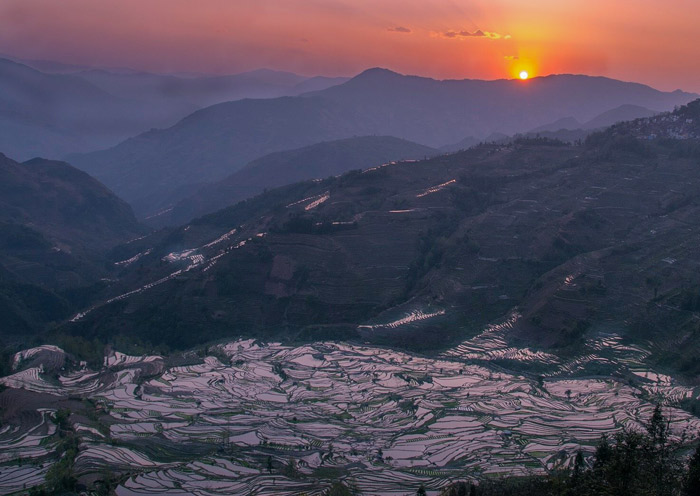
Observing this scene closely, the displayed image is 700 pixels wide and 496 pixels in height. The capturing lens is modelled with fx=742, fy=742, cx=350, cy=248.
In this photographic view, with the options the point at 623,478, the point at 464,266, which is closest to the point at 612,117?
the point at 464,266

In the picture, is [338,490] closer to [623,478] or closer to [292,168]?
[623,478]

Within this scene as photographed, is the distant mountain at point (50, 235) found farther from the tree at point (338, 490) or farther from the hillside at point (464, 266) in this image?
the tree at point (338, 490)

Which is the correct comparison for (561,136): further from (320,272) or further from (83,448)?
(83,448)

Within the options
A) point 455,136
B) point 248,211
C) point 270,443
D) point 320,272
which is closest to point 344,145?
point 248,211

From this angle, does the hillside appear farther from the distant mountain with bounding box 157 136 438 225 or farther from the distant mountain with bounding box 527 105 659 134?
the distant mountain with bounding box 527 105 659 134

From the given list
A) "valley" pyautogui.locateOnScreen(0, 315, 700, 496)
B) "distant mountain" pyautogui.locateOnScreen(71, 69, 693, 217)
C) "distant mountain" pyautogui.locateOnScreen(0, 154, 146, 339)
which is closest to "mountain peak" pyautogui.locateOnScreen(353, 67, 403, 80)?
"distant mountain" pyautogui.locateOnScreen(71, 69, 693, 217)

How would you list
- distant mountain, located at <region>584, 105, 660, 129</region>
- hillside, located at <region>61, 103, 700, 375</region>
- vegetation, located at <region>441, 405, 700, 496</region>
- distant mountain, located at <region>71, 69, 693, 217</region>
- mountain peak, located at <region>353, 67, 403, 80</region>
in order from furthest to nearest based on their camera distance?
1. mountain peak, located at <region>353, 67, 403, 80</region>
2. distant mountain, located at <region>71, 69, 693, 217</region>
3. distant mountain, located at <region>584, 105, 660, 129</region>
4. hillside, located at <region>61, 103, 700, 375</region>
5. vegetation, located at <region>441, 405, 700, 496</region>
